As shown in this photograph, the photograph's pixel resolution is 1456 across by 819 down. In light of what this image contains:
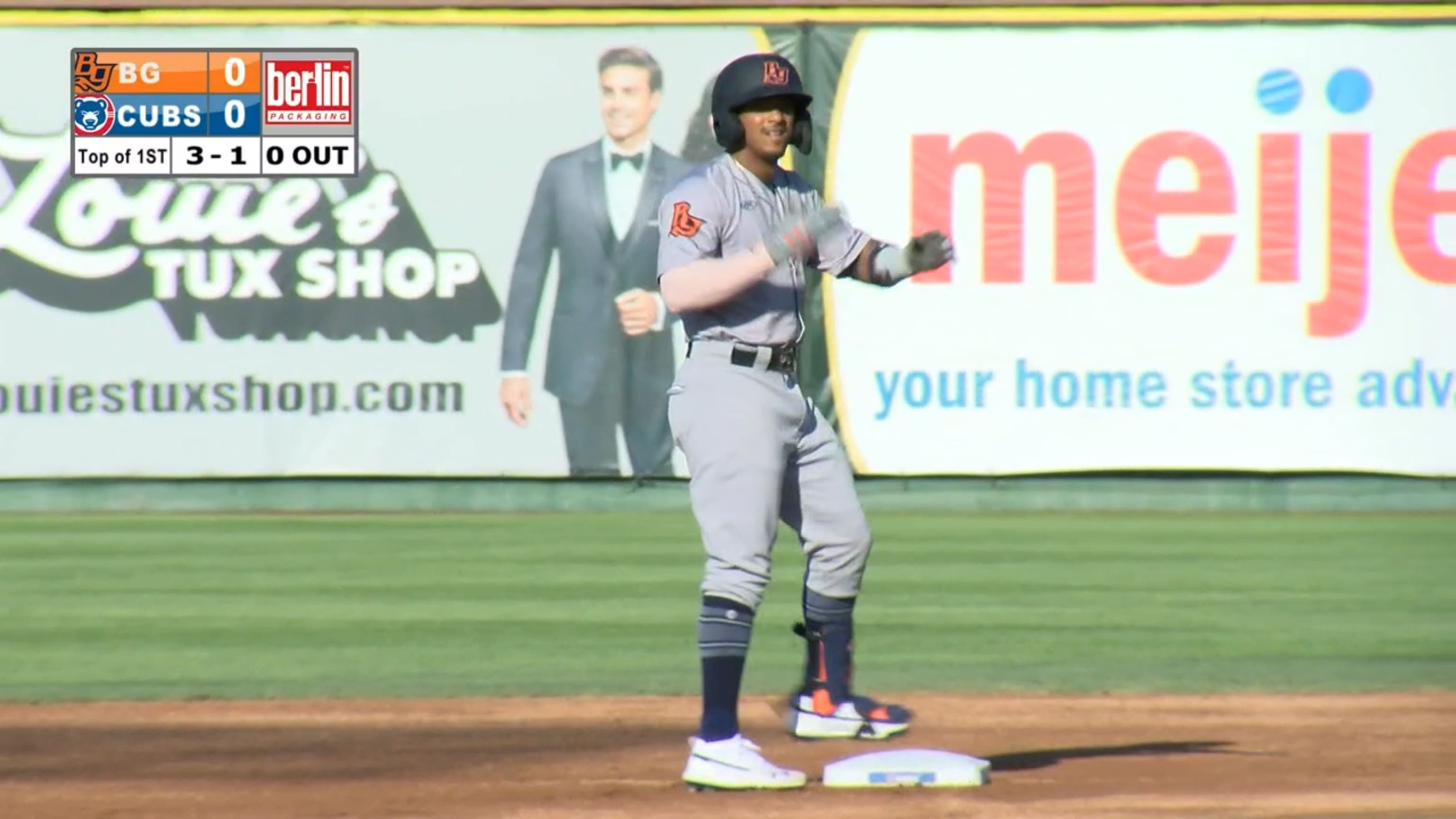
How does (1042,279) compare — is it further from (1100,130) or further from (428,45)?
(428,45)

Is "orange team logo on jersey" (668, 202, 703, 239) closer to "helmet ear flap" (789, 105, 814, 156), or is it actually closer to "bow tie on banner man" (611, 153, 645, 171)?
"helmet ear flap" (789, 105, 814, 156)

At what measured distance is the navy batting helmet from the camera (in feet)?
20.7

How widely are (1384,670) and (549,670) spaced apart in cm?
334

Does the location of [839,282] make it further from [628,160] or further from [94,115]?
[94,115]

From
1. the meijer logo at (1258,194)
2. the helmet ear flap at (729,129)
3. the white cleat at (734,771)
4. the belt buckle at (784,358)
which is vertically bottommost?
the white cleat at (734,771)

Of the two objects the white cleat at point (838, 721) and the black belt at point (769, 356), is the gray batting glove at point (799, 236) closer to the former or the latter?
the black belt at point (769, 356)

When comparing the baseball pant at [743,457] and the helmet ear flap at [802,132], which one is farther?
the helmet ear flap at [802,132]

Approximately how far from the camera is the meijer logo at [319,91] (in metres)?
16.7

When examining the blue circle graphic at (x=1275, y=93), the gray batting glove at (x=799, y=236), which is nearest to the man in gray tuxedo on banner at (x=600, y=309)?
the blue circle graphic at (x=1275, y=93)

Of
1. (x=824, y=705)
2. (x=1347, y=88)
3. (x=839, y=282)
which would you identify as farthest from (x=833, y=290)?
(x=824, y=705)

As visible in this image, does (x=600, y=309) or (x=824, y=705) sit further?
(x=600, y=309)

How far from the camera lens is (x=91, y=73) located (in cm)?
1678

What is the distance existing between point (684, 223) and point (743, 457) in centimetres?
67

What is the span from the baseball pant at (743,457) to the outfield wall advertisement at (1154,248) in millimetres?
10143
